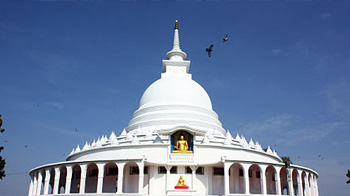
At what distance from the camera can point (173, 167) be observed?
29.3m

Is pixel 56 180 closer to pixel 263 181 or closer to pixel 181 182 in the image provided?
pixel 181 182

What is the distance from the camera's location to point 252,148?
34.5 m

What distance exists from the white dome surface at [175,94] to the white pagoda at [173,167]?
103 inches

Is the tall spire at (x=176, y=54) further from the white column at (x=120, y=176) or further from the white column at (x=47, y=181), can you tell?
the white column at (x=47, y=181)

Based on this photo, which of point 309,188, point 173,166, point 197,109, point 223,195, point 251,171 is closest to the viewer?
point 223,195

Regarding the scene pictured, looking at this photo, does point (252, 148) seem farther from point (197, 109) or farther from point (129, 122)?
point (129, 122)

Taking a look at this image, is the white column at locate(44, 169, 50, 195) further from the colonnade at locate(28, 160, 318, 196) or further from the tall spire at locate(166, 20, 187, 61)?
the tall spire at locate(166, 20, 187, 61)

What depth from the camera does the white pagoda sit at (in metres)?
28.0

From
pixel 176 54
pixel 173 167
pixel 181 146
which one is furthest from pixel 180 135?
pixel 176 54

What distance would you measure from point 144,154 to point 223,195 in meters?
7.72

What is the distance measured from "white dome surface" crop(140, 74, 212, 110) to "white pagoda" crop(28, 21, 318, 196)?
8.58 feet

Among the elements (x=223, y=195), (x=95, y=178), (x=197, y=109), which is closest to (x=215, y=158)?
(x=223, y=195)

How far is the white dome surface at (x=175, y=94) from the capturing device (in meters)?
39.2

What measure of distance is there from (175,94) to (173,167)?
12.4 metres
